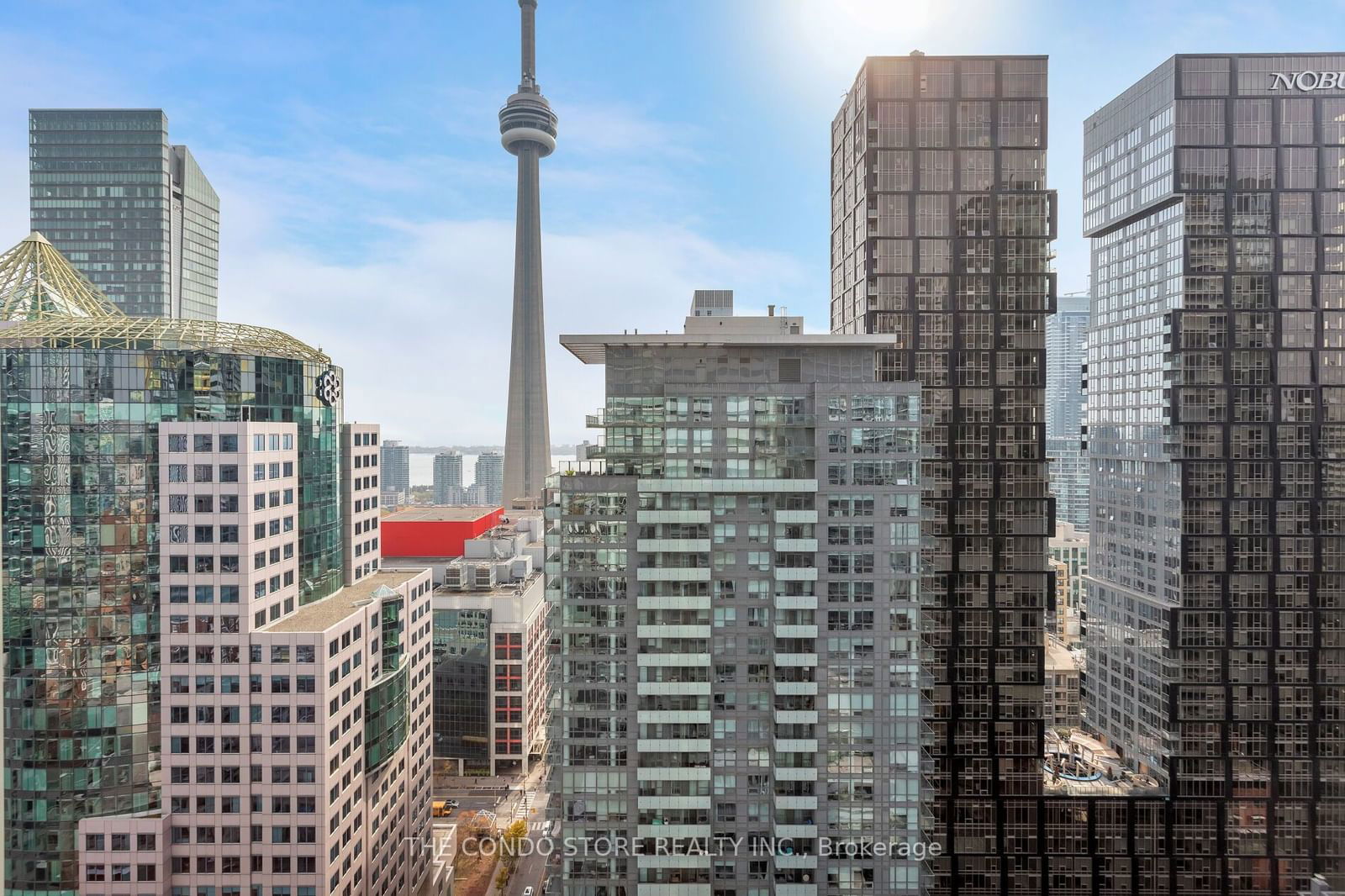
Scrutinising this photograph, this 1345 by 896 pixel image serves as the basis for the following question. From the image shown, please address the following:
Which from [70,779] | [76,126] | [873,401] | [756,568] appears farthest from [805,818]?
[76,126]

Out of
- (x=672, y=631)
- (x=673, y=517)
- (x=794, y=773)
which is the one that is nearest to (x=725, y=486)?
(x=673, y=517)

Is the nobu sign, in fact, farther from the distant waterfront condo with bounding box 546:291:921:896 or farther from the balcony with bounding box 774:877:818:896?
the balcony with bounding box 774:877:818:896

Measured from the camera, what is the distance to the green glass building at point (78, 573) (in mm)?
63906

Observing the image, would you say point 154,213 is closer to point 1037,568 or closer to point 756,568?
point 756,568

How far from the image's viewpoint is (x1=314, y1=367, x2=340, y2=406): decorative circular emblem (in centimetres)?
7631

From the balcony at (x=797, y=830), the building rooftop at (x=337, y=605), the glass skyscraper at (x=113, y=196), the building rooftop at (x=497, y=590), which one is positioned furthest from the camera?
the glass skyscraper at (x=113, y=196)

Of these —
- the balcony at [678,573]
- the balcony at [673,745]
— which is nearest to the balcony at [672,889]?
the balcony at [673,745]

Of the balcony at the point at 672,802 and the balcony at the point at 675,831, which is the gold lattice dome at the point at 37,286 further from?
the balcony at the point at 675,831

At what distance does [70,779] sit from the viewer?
64.4 metres

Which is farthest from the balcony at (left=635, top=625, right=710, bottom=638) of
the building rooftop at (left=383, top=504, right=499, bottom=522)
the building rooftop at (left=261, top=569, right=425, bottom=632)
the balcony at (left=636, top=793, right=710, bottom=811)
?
the building rooftop at (left=383, top=504, right=499, bottom=522)

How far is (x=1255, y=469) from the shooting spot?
3039 inches

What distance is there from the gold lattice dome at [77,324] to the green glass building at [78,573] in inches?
9.6

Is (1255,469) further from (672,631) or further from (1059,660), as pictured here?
(672,631)

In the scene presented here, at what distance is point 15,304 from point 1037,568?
108 metres
